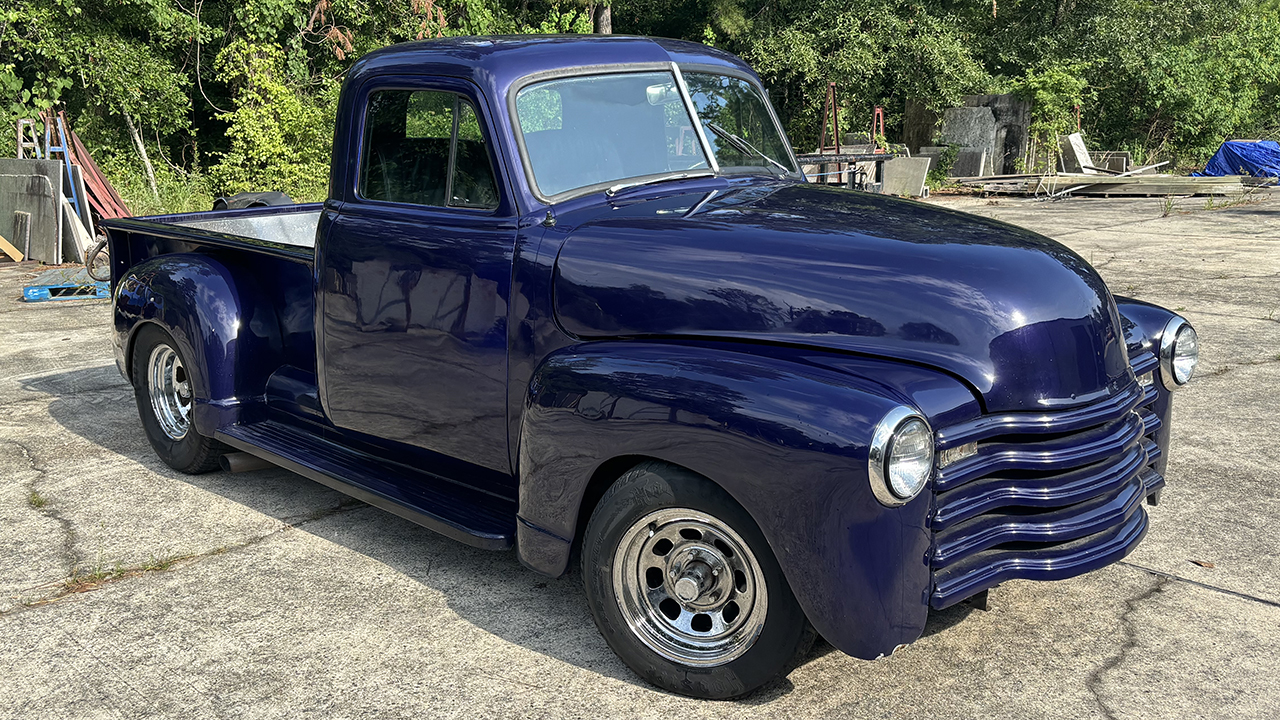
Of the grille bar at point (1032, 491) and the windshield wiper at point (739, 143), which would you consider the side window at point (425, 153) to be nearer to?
the windshield wiper at point (739, 143)

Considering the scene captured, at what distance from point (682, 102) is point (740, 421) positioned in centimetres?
168

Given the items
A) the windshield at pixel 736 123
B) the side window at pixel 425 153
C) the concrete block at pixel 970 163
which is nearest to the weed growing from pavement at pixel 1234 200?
the concrete block at pixel 970 163

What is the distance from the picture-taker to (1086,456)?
10.2ft

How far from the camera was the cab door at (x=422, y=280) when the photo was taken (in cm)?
384

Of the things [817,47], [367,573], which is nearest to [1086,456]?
[367,573]

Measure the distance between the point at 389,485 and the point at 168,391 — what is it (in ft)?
6.16

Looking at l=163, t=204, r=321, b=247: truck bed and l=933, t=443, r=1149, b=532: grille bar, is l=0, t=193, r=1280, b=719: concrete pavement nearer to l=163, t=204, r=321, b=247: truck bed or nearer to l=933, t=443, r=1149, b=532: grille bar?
l=933, t=443, r=1149, b=532: grille bar

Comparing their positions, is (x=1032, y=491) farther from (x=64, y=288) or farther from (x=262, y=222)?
(x=64, y=288)

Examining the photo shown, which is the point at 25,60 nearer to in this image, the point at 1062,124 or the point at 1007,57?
the point at 1062,124

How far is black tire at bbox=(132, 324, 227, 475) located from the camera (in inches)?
204

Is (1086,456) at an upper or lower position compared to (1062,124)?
lower

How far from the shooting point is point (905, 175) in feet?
64.1

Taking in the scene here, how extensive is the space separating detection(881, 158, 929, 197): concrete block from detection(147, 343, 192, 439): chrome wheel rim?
1582 centimetres

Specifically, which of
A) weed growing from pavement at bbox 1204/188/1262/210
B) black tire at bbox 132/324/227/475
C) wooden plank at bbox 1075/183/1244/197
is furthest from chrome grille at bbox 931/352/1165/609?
wooden plank at bbox 1075/183/1244/197
